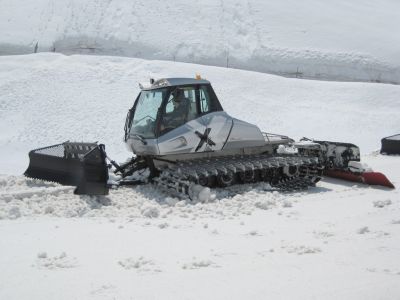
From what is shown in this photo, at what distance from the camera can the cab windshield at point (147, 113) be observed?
9.30 metres

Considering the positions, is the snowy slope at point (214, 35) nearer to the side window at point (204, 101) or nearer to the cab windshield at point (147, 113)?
the cab windshield at point (147, 113)

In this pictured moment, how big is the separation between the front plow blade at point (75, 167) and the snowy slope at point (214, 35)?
14.8m

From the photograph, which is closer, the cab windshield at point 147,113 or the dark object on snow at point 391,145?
the cab windshield at point 147,113

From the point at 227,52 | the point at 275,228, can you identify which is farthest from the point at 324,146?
the point at 227,52

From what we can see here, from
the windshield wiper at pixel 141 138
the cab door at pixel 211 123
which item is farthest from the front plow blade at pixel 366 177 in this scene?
the windshield wiper at pixel 141 138

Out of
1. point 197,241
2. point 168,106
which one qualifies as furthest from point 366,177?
point 197,241

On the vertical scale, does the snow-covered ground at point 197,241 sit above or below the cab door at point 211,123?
below

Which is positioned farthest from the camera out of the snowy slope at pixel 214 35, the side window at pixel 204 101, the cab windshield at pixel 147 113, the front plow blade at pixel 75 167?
the snowy slope at pixel 214 35

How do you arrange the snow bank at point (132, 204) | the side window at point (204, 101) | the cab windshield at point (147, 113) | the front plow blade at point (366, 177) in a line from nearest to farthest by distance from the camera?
the snow bank at point (132, 204)
the cab windshield at point (147, 113)
the side window at point (204, 101)
the front plow blade at point (366, 177)

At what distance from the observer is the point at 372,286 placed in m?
4.47

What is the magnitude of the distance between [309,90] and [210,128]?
43.3 feet

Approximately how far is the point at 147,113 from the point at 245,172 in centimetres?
222

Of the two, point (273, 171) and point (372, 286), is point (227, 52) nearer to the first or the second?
point (273, 171)

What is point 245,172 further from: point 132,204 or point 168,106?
→ point 132,204
